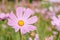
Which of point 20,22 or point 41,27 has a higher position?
point 20,22

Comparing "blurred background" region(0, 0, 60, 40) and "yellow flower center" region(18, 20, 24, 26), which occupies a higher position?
"yellow flower center" region(18, 20, 24, 26)

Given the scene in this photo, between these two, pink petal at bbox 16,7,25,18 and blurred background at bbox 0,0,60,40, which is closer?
pink petal at bbox 16,7,25,18

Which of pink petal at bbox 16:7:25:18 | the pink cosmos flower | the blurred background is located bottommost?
the blurred background

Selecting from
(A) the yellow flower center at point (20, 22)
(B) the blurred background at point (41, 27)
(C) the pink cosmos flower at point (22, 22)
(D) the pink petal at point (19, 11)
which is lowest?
(B) the blurred background at point (41, 27)

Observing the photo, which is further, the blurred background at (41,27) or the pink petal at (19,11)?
the blurred background at (41,27)

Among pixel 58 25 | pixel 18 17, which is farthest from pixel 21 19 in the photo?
pixel 58 25

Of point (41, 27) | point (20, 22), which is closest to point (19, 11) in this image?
point (20, 22)

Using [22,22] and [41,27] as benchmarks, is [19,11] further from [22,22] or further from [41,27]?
[41,27]

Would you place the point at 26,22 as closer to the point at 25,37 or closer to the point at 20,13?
the point at 20,13

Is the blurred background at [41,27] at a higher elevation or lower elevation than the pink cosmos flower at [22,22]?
lower

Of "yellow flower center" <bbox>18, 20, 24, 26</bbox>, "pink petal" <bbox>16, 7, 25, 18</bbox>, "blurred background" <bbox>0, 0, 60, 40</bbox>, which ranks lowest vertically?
"blurred background" <bbox>0, 0, 60, 40</bbox>

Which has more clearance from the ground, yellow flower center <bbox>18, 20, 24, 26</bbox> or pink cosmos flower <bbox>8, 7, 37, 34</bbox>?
pink cosmos flower <bbox>8, 7, 37, 34</bbox>

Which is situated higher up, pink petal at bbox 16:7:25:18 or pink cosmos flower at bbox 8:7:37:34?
pink petal at bbox 16:7:25:18
